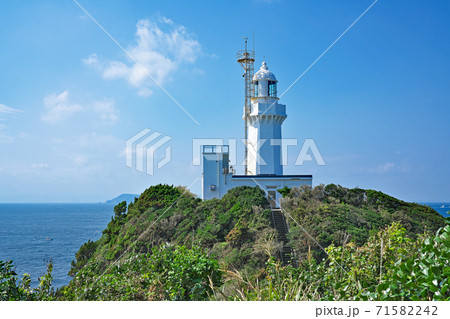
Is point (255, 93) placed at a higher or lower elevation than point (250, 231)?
higher

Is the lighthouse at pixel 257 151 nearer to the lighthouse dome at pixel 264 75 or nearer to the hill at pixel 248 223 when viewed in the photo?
the lighthouse dome at pixel 264 75

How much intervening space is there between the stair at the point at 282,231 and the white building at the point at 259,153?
277cm

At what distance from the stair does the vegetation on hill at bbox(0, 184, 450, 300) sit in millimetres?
347

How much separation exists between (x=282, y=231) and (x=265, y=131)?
7244 mm

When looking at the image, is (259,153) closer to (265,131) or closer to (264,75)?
(265,131)

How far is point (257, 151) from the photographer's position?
64.7ft

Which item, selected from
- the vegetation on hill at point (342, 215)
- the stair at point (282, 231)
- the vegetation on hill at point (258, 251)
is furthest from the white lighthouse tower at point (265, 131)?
the stair at point (282, 231)

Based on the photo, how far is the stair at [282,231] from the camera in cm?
1170

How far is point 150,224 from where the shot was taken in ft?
50.9

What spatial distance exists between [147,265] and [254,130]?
15475 millimetres

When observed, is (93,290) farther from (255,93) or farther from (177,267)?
(255,93)

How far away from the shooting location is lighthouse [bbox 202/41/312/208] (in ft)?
60.5
